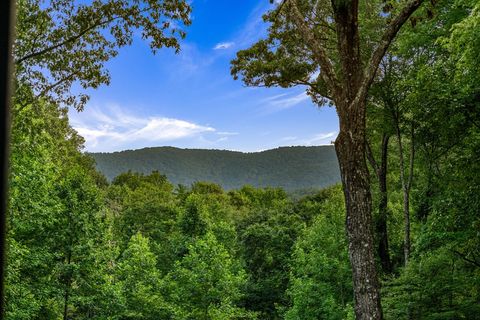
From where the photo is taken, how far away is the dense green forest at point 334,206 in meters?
9.35

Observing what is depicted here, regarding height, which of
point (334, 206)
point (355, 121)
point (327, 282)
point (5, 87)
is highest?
point (355, 121)

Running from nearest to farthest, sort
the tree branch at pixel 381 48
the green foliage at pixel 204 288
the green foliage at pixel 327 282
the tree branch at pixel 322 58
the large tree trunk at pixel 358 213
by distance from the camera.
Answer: the large tree trunk at pixel 358 213, the tree branch at pixel 381 48, the tree branch at pixel 322 58, the green foliage at pixel 327 282, the green foliage at pixel 204 288

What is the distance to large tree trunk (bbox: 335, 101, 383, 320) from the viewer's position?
733 cm

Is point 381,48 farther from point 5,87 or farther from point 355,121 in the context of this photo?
point 5,87

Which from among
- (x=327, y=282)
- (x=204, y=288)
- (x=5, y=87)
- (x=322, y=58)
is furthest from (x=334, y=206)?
(x=5, y=87)

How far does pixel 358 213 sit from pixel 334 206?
2108cm

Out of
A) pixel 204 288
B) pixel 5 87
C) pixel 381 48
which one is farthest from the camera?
pixel 204 288

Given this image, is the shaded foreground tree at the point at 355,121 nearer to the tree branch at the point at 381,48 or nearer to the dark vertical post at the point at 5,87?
the tree branch at the point at 381,48

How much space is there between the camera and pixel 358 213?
761 centimetres

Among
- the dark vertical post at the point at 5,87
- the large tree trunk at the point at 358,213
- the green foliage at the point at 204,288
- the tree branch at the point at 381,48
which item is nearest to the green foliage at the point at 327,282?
the green foliage at the point at 204,288

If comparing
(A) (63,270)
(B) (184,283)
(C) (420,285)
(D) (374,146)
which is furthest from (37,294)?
(D) (374,146)

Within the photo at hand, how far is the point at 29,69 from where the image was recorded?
11.2 meters

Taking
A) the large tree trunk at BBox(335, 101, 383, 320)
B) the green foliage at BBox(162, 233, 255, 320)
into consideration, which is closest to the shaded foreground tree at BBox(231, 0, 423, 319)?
the large tree trunk at BBox(335, 101, 383, 320)

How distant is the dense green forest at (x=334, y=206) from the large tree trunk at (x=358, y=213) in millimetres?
65
